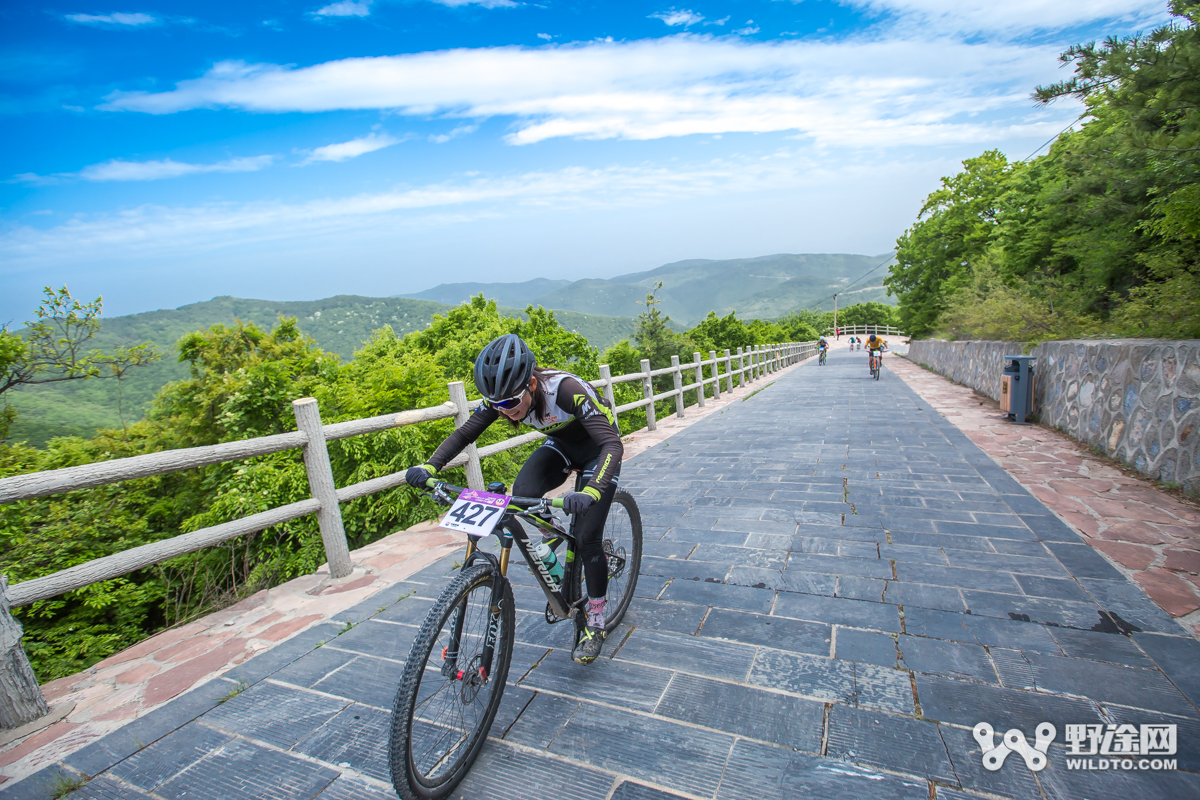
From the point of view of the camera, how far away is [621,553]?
3.36 m

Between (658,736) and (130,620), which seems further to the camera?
(130,620)

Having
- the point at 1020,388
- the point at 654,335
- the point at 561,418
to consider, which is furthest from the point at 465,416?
the point at 654,335

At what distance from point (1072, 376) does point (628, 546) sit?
24.9 feet

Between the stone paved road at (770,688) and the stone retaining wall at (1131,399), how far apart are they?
6.29 feet

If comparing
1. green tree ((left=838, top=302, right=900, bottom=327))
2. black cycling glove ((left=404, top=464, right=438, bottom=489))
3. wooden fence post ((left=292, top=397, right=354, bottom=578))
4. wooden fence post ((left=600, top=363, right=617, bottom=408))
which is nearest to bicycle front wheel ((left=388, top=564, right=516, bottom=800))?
black cycling glove ((left=404, top=464, right=438, bottom=489))

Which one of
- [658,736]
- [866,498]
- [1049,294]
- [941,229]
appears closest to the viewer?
[658,736]

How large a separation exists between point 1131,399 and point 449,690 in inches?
293

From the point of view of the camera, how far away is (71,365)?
523 inches

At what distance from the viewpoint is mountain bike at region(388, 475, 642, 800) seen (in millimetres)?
1884

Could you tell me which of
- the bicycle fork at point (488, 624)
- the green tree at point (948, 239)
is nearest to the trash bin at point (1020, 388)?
the bicycle fork at point (488, 624)

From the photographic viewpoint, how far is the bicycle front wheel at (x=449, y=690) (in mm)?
1869

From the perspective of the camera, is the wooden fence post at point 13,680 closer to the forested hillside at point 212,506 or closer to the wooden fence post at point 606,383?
the forested hillside at point 212,506

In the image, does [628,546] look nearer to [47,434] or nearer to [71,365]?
[71,365]

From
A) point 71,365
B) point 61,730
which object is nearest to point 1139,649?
point 61,730
